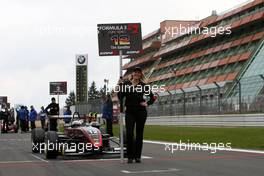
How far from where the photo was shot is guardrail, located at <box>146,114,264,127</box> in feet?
101

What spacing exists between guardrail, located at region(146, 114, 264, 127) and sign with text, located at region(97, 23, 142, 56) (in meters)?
19.3

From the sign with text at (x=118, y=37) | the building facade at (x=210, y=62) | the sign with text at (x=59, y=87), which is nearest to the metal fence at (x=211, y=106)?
the building facade at (x=210, y=62)

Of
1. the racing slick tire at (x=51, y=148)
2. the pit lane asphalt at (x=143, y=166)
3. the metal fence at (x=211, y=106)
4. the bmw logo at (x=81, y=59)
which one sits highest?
the bmw logo at (x=81, y=59)

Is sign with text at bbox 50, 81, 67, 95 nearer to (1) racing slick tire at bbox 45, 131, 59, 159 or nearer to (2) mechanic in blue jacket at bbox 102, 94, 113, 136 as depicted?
(2) mechanic in blue jacket at bbox 102, 94, 113, 136

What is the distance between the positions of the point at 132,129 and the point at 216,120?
2471cm

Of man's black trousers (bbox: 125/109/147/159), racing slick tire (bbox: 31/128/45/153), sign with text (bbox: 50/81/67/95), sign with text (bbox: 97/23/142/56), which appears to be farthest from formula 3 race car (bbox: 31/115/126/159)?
sign with text (bbox: 50/81/67/95)

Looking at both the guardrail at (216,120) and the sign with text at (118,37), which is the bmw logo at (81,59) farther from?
the sign with text at (118,37)

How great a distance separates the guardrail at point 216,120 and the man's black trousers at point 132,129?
19.4 meters

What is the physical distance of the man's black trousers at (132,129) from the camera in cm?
1137

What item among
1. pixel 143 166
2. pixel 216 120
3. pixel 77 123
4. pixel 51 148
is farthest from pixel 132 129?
pixel 216 120

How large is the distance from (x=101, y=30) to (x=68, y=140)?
9.82ft

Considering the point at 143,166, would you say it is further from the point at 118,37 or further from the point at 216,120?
the point at 216,120

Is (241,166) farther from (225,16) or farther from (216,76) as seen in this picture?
(225,16)

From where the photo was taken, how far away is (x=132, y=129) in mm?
11398
